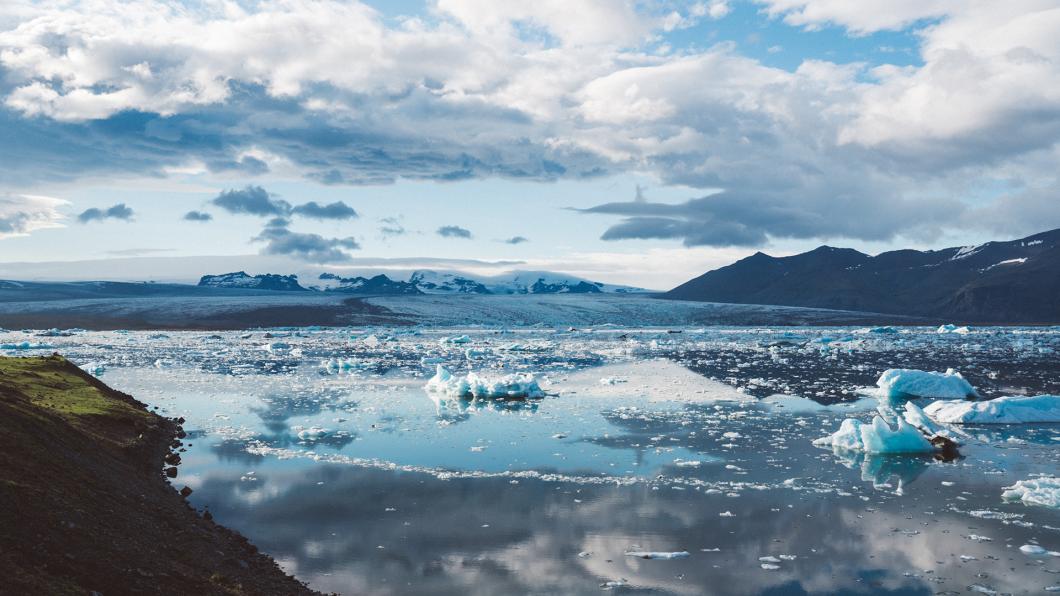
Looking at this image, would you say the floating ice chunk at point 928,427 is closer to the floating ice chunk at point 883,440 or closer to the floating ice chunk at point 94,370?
the floating ice chunk at point 883,440

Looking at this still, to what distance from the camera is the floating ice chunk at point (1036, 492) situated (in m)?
12.3

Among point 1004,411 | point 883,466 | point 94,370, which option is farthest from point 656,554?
point 94,370

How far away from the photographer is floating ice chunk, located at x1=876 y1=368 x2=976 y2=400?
25.8 meters

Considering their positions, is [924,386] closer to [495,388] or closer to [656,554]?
[495,388]

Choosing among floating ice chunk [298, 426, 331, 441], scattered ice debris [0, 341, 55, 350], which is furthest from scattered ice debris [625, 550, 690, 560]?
scattered ice debris [0, 341, 55, 350]

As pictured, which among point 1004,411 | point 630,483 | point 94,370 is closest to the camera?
point 630,483

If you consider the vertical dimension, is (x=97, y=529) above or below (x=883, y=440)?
above

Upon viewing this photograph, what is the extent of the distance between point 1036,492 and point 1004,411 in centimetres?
935

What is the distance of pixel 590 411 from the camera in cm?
2283

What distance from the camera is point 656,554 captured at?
33.0 ft

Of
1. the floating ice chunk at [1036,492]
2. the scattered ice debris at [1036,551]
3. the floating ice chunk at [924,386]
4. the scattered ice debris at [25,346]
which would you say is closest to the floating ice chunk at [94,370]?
the scattered ice debris at [25,346]

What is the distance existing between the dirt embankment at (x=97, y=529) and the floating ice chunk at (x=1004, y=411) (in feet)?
60.9

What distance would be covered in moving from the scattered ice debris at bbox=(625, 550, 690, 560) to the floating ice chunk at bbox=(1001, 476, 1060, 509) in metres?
6.38

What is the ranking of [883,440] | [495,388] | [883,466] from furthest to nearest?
[495,388] < [883,440] < [883,466]
